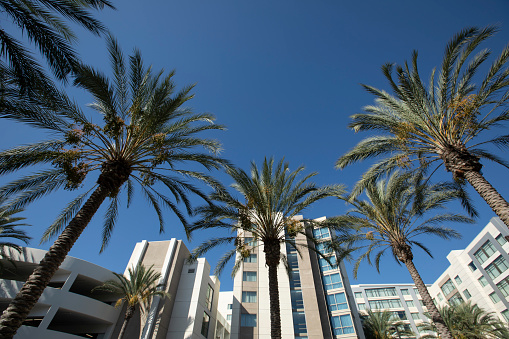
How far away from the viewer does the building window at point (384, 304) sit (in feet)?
189

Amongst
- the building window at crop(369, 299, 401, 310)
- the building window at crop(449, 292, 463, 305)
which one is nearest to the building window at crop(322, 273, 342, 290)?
the building window at crop(449, 292, 463, 305)

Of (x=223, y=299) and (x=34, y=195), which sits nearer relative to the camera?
(x=34, y=195)

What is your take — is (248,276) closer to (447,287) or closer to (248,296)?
(248,296)

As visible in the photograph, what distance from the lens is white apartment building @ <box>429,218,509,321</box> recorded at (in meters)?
32.6

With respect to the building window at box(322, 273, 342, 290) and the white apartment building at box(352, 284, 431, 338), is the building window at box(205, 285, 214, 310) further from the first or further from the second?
the white apartment building at box(352, 284, 431, 338)

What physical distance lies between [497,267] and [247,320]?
114 feet

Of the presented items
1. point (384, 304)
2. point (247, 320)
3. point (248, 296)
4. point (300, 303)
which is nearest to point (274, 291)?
point (247, 320)

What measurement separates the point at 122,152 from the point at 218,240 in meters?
7.12

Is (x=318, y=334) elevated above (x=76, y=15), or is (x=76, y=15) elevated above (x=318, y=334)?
(x=76, y=15)

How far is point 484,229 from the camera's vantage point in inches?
1417

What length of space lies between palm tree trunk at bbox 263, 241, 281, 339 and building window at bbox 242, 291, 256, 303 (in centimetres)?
1862

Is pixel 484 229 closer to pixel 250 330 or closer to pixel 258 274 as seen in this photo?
pixel 258 274

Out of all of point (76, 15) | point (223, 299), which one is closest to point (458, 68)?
point (76, 15)

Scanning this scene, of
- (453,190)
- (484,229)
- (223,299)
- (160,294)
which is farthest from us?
(223,299)
